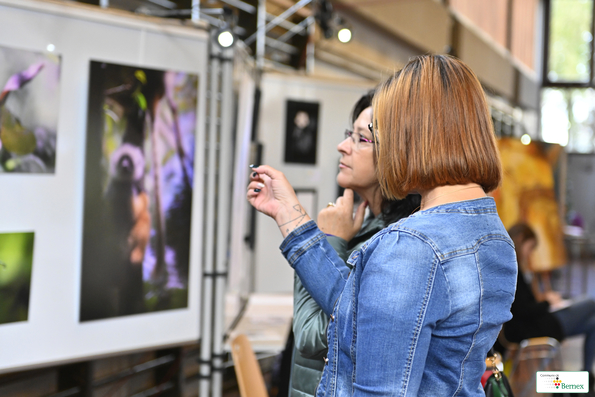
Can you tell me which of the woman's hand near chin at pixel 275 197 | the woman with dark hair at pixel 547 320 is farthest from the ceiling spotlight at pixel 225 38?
the woman with dark hair at pixel 547 320

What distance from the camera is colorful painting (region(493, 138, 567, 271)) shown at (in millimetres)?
4793

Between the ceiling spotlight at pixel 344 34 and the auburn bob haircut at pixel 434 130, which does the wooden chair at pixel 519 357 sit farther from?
the auburn bob haircut at pixel 434 130

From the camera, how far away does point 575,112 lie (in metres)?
12.7

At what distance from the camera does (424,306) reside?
0.76 meters

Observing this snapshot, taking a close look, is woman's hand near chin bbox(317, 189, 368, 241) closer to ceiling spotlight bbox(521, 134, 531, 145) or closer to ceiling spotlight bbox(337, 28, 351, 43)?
ceiling spotlight bbox(337, 28, 351, 43)

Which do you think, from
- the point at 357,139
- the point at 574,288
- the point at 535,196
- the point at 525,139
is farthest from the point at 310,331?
the point at 574,288

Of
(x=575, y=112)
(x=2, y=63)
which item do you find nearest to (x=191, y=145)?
(x=2, y=63)

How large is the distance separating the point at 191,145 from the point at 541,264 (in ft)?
12.9

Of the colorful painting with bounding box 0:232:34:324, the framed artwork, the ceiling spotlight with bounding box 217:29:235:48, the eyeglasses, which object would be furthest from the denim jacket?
the framed artwork

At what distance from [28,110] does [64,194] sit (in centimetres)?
34

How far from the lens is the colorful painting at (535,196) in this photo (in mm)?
4793

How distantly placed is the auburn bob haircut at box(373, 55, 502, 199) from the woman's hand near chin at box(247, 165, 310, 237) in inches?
8.8

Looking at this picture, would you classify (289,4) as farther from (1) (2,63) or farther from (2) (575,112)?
(2) (575,112)

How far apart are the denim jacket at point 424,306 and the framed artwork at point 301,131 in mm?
2867
